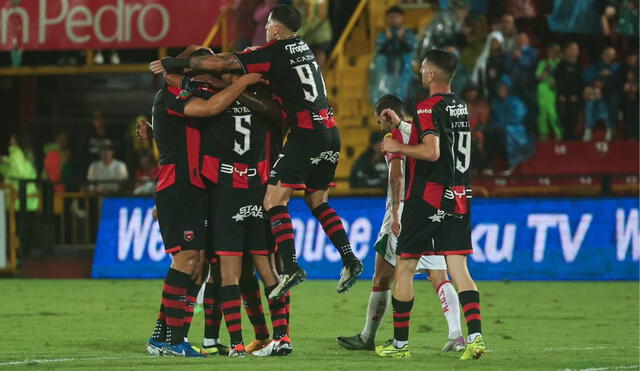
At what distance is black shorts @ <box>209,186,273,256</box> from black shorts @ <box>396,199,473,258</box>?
1171 millimetres

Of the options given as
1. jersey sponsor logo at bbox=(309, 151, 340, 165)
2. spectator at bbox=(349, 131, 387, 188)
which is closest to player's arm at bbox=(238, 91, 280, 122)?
jersey sponsor logo at bbox=(309, 151, 340, 165)

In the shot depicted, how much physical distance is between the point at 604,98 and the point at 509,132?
1685mm

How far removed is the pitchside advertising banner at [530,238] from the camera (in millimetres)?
17891

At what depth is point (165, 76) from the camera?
9852 mm

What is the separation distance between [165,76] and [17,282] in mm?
10127

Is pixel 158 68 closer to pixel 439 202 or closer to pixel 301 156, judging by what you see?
pixel 301 156

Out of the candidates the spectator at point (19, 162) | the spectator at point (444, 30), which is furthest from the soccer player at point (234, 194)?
the spectator at point (19, 162)

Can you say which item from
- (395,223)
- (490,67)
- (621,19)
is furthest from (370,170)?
(395,223)

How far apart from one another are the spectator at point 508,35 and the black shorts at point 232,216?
38.8 feet

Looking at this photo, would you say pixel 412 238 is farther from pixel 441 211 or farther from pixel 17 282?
pixel 17 282

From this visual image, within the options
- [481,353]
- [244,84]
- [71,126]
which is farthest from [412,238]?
[71,126]

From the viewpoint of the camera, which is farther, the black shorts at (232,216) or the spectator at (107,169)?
the spectator at (107,169)

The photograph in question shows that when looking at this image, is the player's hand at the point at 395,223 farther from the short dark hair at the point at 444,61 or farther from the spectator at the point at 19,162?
the spectator at the point at 19,162

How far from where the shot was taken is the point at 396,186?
34.6ft
